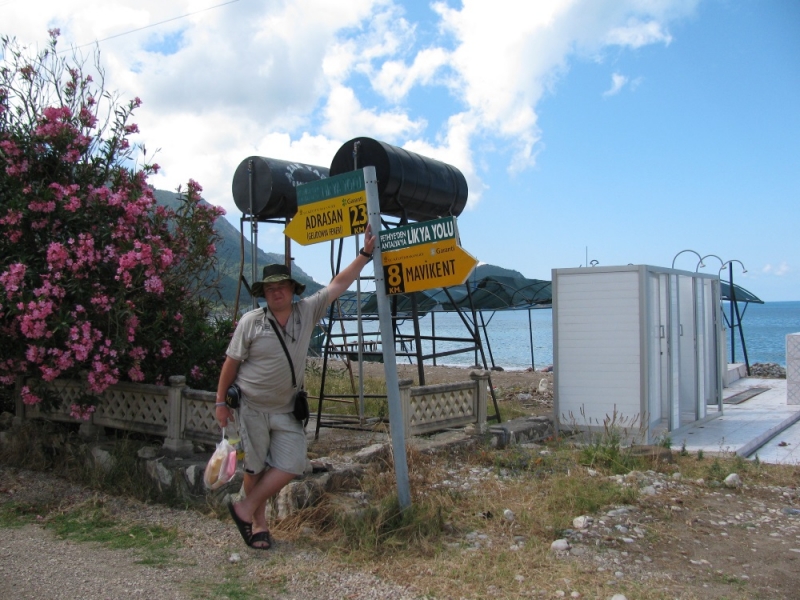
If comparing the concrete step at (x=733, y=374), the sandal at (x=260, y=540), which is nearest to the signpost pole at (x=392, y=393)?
the sandal at (x=260, y=540)

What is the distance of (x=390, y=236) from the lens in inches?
208

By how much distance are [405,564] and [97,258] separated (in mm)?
3795

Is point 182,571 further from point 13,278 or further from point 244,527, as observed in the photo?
point 13,278

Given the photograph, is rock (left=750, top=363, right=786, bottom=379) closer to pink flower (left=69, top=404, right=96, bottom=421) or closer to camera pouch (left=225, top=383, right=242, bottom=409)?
pink flower (left=69, top=404, right=96, bottom=421)

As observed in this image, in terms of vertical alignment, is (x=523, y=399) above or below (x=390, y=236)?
below

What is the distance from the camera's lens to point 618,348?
28.9ft

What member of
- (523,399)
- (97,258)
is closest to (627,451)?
(97,258)

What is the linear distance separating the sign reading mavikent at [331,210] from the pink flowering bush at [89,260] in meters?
1.26

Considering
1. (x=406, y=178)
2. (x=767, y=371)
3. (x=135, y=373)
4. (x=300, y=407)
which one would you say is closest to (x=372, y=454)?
(x=300, y=407)

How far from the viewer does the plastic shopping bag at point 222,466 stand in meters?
4.79

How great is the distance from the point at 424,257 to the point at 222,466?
6.22 feet

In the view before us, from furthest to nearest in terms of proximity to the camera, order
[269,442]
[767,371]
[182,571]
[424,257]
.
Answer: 1. [767,371]
2. [424,257]
3. [269,442]
4. [182,571]

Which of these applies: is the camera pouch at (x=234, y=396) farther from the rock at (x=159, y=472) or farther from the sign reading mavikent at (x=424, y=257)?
the rock at (x=159, y=472)

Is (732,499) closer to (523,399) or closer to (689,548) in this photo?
(689,548)
